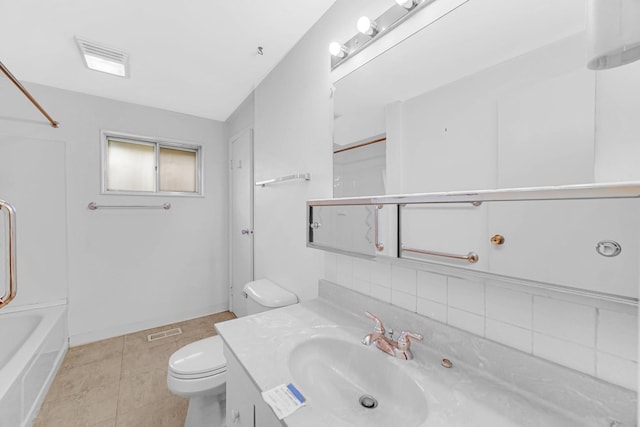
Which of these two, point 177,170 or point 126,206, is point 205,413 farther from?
point 177,170

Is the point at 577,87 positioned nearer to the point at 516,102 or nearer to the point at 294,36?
the point at 516,102

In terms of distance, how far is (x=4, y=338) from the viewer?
72.4 inches

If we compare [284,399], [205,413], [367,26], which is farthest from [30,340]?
[367,26]

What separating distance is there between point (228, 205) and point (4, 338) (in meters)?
1.92

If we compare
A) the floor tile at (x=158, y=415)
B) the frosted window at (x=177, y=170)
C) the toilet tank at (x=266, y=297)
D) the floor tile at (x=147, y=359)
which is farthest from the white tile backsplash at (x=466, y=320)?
the frosted window at (x=177, y=170)

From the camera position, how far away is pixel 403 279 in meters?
0.99

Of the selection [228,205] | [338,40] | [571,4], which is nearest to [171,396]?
[228,205]

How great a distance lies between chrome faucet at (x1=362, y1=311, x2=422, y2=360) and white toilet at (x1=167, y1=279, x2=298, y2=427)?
702 millimetres

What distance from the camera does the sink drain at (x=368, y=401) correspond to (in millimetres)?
809

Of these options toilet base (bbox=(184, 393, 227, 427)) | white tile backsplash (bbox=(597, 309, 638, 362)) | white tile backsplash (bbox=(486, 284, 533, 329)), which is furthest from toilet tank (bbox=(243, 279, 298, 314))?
white tile backsplash (bbox=(597, 309, 638, 362))

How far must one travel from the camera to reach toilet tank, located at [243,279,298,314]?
1.50 metres

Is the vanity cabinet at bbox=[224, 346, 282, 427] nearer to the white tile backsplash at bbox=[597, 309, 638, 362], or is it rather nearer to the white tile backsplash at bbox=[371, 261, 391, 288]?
the white tile backsplash at bbox=[371, 261, 391, 288]

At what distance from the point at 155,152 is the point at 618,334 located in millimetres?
3277

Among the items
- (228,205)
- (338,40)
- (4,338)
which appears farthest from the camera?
(228,205)
